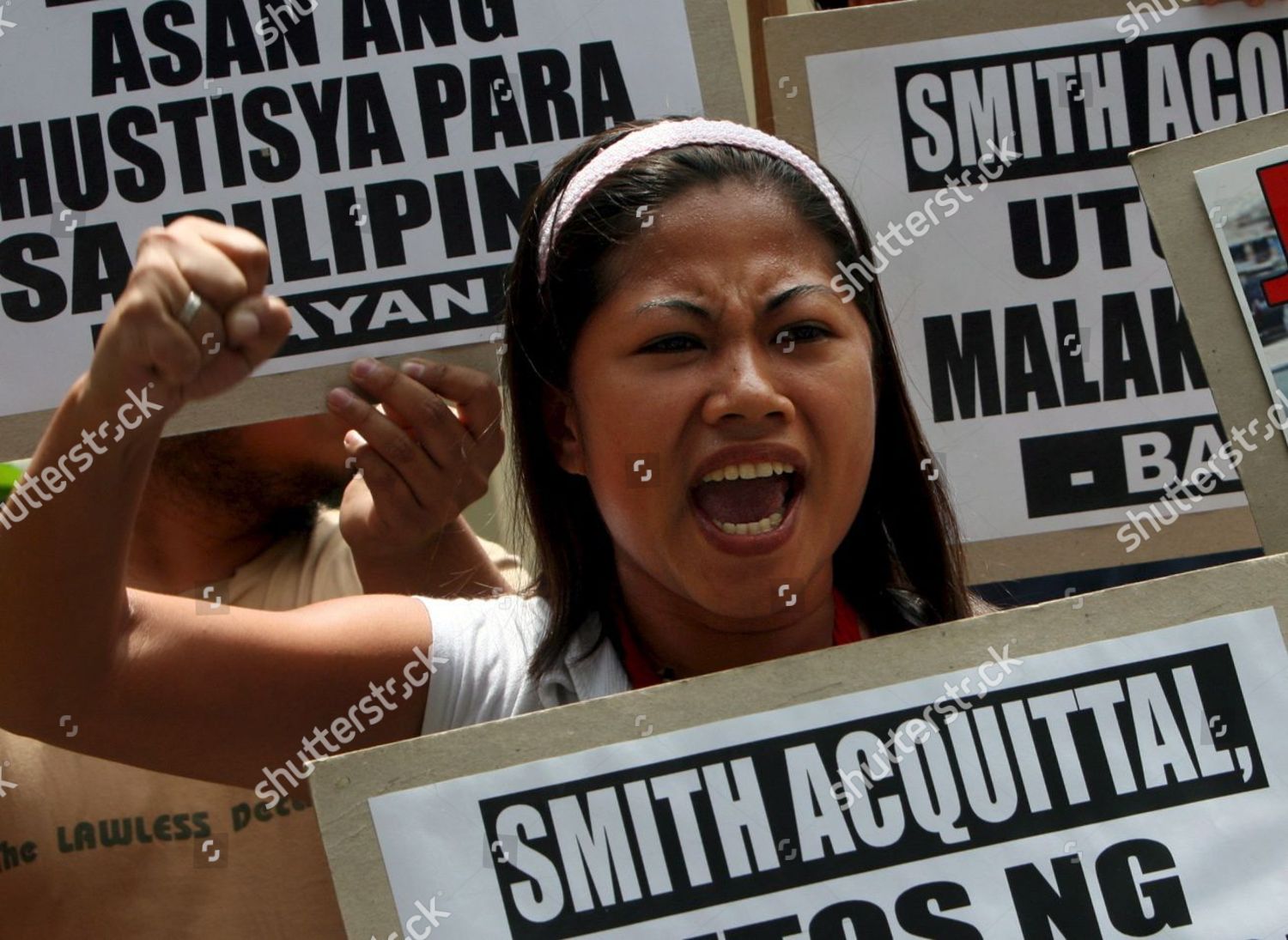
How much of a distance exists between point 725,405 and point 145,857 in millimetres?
999

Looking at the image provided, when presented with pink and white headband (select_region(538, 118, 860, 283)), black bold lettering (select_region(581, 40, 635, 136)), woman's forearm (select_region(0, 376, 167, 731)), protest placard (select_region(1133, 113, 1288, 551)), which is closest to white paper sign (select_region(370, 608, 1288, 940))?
protest placard (select_region(1133, 113, 1288, 551))

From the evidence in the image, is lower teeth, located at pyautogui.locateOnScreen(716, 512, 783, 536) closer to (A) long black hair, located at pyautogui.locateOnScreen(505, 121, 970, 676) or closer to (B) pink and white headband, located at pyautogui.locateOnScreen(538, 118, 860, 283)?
(A) long black hair, located at pyautogui.locateOnScreen(505, 121, 970, 676)

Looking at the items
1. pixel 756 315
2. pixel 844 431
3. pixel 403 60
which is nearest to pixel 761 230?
pixel 756 315

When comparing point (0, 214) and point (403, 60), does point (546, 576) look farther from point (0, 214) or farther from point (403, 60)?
point (0, 214)

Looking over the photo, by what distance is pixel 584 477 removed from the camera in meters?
1.80

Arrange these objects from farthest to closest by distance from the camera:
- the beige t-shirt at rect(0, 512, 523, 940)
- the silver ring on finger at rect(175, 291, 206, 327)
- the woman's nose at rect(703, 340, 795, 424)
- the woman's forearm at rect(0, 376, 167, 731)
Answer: the beige t-shirt at rect(0, 512, 523, 940) < the woman's nose at rect(703, 340, 795, 424) < the woman's forearm at rect(0, 376, 167, 731) < the silver ring on finger at rect(175, 291, 206, 327)

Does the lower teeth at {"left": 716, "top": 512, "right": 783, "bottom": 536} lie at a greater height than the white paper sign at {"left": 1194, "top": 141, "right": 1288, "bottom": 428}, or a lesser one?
lesser

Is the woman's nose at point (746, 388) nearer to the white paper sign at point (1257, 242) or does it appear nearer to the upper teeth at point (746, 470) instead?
the upper teeth at point (746, 470)

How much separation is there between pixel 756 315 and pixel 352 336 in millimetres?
600

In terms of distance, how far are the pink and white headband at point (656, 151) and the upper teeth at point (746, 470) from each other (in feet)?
1.13

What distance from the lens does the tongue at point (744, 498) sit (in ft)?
5.11

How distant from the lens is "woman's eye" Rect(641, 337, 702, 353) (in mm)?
1535

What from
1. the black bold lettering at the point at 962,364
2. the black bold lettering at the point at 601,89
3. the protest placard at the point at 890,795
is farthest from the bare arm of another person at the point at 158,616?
the black bold lettering at the point at 962,364

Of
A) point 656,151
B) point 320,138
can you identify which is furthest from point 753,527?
point 320,138
